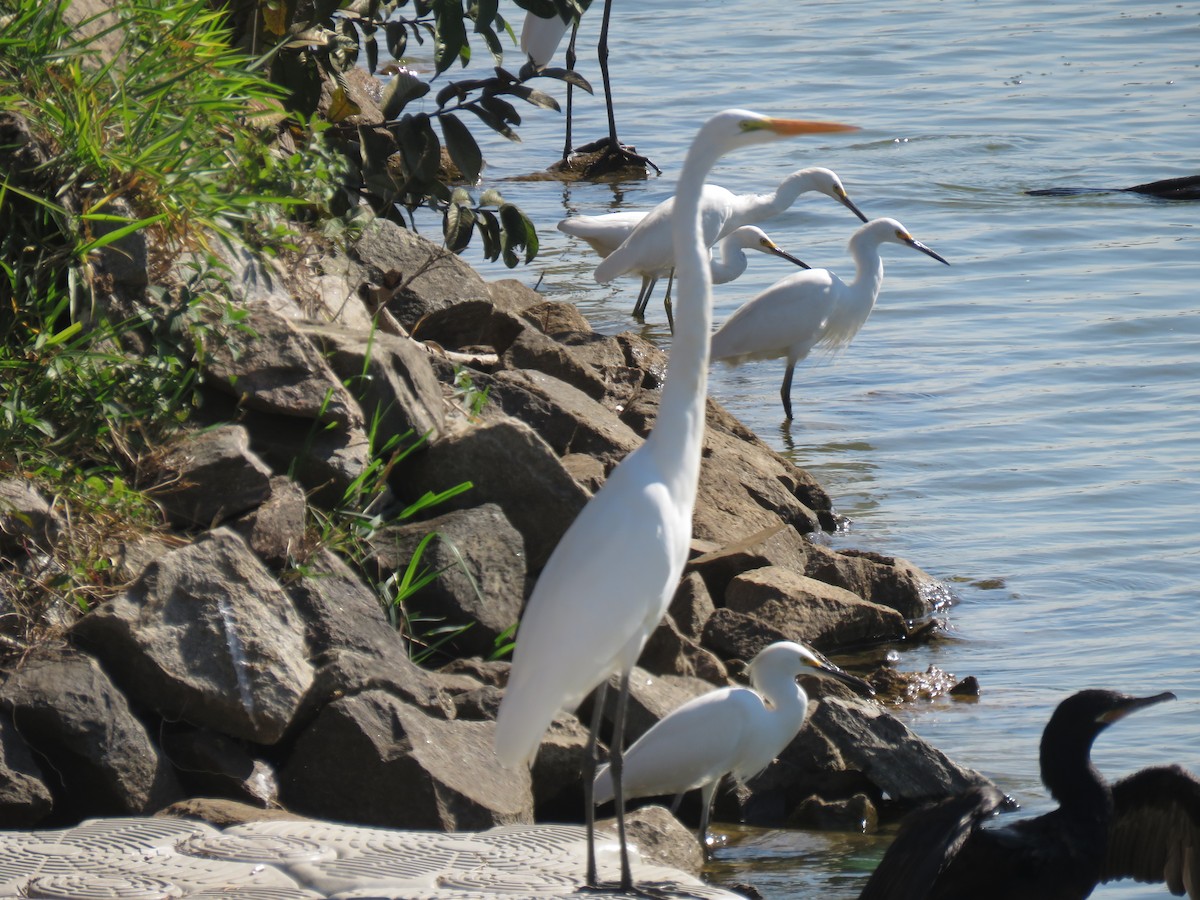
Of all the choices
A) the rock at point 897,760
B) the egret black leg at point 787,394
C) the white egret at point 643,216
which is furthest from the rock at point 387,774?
the white egret at point 643,216

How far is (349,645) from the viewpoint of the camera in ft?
13.8

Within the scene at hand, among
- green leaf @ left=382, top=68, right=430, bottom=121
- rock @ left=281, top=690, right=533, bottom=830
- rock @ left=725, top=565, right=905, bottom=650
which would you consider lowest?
rock @ left=725, top=565, right=905, bottom=650

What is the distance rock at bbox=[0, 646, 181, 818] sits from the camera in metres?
3.71

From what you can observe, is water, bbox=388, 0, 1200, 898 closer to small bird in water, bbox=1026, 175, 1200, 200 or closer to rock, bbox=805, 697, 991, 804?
small bird in water, bbox=1026, 175, 1200, 200

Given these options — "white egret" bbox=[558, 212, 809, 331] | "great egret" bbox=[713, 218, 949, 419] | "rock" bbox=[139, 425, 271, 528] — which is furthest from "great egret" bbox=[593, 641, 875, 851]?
"white egret" bbox=[558, 212, 809, 331]

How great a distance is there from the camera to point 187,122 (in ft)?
14.5

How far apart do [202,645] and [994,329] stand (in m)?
7.99

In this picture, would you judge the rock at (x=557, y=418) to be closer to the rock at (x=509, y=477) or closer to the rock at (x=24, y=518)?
the rock at (x=509, y=477)

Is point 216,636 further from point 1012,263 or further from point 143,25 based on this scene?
point 1012,263

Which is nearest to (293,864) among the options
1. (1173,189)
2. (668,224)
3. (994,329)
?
(668,224)

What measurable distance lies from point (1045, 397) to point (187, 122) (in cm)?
642

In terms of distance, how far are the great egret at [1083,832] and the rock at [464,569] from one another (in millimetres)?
1580

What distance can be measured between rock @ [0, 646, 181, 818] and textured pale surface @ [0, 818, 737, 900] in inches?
8.3

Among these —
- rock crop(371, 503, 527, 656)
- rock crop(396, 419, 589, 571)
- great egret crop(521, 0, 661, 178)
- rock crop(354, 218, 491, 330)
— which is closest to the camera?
rock crop(371, 503, 527, 656)
